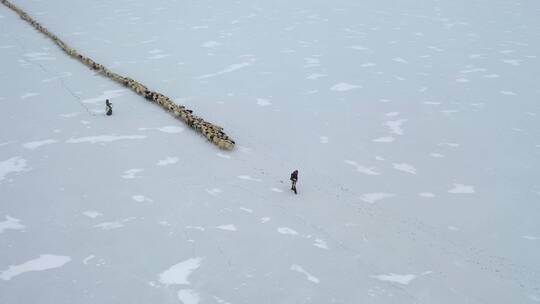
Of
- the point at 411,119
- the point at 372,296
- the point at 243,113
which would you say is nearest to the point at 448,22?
the point at 411,119

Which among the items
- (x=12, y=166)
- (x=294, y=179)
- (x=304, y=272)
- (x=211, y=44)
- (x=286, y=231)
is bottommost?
(x=304, y=272)

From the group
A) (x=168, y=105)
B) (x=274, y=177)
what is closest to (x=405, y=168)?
(x=274, y=177)

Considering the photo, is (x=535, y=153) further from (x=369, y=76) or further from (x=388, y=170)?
(x=369, y=76)

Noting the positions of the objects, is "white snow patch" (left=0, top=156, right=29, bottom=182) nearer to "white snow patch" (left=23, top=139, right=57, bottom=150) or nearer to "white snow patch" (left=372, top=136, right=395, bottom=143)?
"white snow patch" (left=23, top=139, right=57, bottom=150)

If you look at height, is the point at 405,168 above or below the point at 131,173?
below

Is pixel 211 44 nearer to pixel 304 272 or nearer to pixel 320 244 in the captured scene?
pixel 320 244

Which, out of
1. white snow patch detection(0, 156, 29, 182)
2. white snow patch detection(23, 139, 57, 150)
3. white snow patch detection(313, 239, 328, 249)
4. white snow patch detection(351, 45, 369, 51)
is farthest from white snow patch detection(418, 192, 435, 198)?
white snow patch detection(351, 45, 369, 51)
